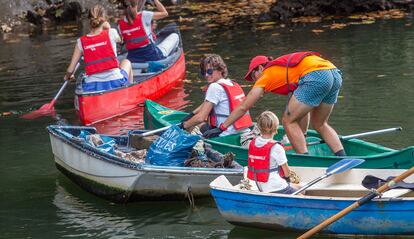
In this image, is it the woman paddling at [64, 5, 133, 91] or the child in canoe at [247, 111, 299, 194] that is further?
the woman paddling at [64, 5, 133, 91]

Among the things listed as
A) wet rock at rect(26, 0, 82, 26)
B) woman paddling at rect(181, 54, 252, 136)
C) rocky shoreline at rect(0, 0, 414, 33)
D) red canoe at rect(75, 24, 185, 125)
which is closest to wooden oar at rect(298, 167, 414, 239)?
woman paddling at rect(181, 54, 252, 136)

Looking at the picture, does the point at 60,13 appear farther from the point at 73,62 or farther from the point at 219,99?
the point at 219,99

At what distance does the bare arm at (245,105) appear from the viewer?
9.02 m

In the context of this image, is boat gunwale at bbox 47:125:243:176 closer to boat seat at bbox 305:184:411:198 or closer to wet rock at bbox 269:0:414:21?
boat seat at bbox 305:184:411:198

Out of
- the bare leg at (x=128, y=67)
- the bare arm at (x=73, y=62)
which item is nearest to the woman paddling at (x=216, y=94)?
the bare arm at (x=73, y=62)

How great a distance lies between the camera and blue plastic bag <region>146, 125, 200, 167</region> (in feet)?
30.6

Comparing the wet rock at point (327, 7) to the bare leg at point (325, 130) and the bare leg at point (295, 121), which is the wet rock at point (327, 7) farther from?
the bare leg at point (295, 121)

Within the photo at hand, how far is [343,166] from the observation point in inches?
326

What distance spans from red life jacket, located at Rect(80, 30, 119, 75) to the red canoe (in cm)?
37

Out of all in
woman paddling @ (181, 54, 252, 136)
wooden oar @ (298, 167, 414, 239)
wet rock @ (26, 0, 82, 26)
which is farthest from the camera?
wet rock @ (26, 0, 82, 26)

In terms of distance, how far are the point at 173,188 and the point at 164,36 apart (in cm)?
857

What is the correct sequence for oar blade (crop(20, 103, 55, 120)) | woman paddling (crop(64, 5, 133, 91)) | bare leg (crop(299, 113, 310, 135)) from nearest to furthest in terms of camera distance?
bare leg (crop(299, 113, 310, 135)) < woman paddling (crop(64, 5, 133, 91)) < oar blade (crop(20, 103, 55, 120))

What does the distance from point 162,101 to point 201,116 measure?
498 cm

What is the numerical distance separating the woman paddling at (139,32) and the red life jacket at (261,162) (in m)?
7.16
